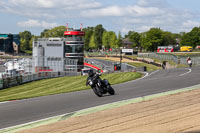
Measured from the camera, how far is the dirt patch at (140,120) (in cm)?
770

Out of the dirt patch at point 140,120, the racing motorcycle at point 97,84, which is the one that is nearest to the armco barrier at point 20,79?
the racing motorcycle at point 97,84

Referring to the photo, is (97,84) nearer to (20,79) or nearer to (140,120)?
(140,120)

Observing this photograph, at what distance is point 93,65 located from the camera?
87875 millimetres

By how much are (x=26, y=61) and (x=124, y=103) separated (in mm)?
57479

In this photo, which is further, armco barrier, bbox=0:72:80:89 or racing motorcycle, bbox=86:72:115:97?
armco barrier, bbox=0:72:80:89

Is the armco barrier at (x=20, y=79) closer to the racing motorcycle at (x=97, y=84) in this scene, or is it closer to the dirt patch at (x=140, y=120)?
the racing motorcycle at (x=97, y=84)

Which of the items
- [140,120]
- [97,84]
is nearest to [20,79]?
[97,84]

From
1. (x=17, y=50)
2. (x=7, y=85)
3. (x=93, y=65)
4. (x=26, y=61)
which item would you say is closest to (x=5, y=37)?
(x=17, y=50)

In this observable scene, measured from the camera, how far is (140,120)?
8.59 metres

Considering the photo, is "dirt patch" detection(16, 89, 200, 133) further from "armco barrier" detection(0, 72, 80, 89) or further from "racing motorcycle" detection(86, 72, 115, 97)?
"armco barrier" detection(0, 72, 80, 89)

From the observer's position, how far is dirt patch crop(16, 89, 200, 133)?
7.70 m

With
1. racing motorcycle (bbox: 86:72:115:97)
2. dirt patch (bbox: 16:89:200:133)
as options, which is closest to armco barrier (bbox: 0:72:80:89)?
racing motorcycle (bbox: 86:72:115:97)

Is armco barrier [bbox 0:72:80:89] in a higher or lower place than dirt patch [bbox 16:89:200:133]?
lower

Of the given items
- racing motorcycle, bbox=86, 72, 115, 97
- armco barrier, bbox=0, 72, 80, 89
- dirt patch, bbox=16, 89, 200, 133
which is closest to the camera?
dirt patch, bbox=16, 89, 200, 133
